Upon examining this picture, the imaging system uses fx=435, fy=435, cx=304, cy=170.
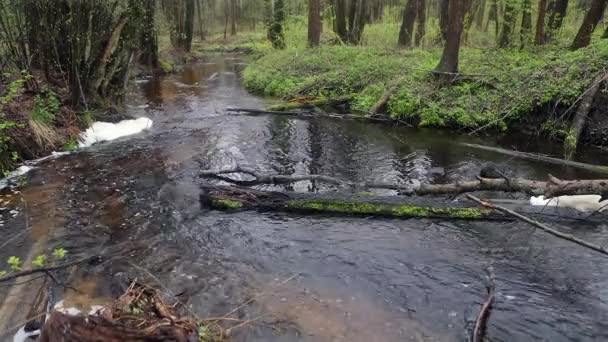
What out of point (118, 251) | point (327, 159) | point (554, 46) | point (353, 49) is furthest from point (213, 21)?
point (118, 251)

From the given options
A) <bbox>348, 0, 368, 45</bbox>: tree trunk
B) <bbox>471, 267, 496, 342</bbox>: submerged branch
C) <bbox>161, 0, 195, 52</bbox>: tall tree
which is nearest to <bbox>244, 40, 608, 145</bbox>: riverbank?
<bbox>471, 267, 496, 342</bbox>: submerged branch

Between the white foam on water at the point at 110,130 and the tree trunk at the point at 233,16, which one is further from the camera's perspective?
the tree trunk at the point at 233,16

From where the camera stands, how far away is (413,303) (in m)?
5.02

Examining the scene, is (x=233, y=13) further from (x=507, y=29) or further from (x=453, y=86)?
(x=453, y=86)

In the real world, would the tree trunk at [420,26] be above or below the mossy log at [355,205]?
above

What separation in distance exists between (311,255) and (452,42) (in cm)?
995

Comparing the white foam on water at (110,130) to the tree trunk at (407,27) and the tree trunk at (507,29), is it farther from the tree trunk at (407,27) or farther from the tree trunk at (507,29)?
the tree trunk at (507,29)

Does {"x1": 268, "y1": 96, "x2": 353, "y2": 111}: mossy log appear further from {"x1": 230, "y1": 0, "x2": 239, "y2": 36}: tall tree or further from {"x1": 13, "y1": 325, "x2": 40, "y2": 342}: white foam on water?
{"x1": 230, "y1": 0, "x2": 239, "y2": 36}: tall tree

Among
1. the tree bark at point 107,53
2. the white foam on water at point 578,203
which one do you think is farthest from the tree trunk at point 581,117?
the tree bark at point 107,53

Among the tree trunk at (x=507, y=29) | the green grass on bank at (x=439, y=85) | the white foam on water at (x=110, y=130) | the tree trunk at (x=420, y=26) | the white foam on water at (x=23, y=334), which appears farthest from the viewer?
the tree trunk at (x=420, y=26)

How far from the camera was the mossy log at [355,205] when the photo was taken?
669 cm

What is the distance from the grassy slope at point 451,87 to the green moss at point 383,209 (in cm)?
388

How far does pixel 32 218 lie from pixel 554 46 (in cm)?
1673

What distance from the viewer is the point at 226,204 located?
23.8 ft
